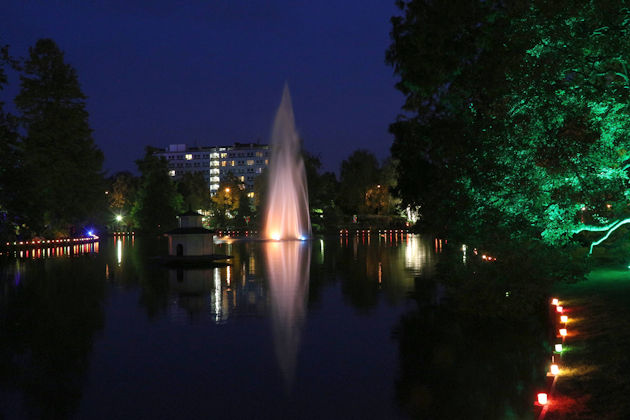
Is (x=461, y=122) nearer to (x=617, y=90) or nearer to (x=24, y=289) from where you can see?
(x=617, y=90)

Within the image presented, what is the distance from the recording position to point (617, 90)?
16.2m

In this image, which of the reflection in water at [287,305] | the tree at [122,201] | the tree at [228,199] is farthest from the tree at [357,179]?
the reflection in water at [287,305]

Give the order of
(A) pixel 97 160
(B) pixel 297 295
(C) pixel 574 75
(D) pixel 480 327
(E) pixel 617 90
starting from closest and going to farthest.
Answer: (D) pixel 480 327 → (E) pixel 617 90 → (C) pixel 574 75 → (B) pixel 297 295 → (A) pixel 97 160

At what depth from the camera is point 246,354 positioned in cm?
1221

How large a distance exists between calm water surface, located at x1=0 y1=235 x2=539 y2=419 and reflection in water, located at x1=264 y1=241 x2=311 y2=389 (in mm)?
57

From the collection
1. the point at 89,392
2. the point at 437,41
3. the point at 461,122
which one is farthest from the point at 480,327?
the point at 437,41

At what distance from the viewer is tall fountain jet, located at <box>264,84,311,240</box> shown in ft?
205

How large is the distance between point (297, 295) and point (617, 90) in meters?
11.4

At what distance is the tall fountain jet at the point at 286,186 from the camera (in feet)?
205

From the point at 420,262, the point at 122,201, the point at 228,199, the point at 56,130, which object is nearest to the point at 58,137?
the point at 56,130

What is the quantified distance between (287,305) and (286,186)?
46189mm

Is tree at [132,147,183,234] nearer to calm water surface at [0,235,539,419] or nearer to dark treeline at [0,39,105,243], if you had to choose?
dark treeline at [0,39,105,243]

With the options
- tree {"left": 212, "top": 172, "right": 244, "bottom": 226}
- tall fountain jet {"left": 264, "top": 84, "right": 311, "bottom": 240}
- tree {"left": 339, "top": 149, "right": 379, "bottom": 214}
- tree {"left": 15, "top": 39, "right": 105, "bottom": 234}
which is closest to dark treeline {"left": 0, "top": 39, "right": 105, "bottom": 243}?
tree {"left": 15, "top": 39, "right": 105, "bottom": 234}

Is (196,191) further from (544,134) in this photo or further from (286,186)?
(544,134)
